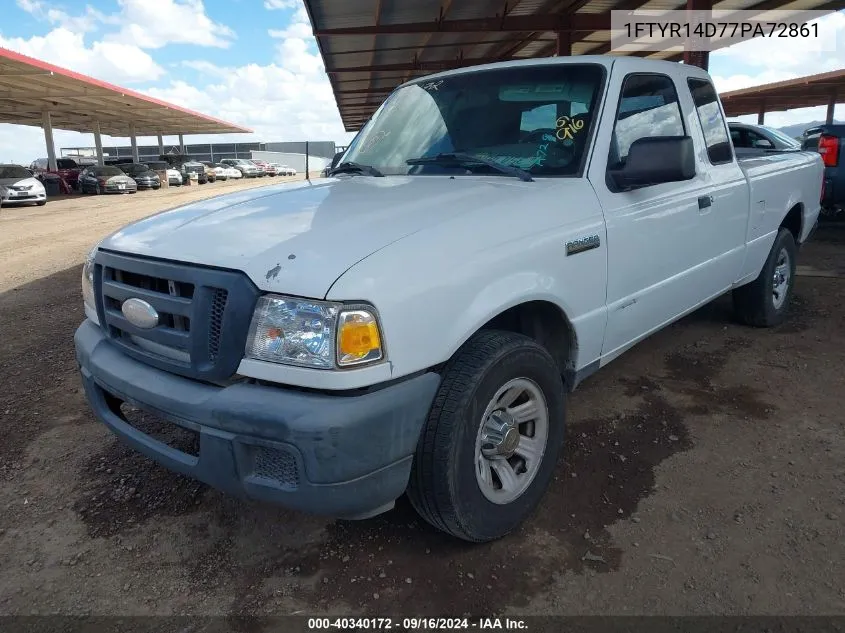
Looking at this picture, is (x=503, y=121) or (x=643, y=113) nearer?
(x=503, y=121)

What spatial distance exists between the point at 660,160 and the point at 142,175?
104ft

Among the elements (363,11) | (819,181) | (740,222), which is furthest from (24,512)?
(363,11)

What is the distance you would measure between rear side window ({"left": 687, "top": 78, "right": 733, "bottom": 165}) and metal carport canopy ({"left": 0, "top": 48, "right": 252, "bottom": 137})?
21.0 m

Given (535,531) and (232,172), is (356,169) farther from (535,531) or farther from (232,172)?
(232,172)

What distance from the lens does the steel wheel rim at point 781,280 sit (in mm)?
5098

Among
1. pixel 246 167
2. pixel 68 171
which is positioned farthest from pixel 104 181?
pixel 246 167

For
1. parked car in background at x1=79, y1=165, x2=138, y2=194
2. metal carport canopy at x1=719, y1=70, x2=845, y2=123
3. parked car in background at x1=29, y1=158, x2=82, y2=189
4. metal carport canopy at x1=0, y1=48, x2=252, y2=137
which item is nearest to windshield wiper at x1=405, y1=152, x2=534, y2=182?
metal carport canopy at x1=719, y1=70, x2=845, y2=123

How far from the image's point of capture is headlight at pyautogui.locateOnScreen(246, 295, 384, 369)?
1898 millimetres

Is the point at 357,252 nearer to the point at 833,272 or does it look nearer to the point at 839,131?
the point at 833,272

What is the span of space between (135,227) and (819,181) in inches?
226

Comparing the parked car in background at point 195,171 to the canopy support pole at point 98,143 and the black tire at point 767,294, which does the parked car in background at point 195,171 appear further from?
the black tire at point 767,294

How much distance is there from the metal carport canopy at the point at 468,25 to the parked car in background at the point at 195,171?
82.4ft

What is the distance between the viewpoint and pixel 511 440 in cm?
247

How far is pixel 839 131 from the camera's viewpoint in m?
9.84
